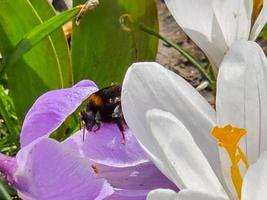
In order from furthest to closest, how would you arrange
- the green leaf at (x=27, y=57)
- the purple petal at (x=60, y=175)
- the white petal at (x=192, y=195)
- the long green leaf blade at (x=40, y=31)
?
1. the green leaf at (x=27, y=57)
2. the long green leaf blade at (x=40, y=31)
3. the purple petal at (x=60, y=175)
4. the white petal at (x=192, y=195)

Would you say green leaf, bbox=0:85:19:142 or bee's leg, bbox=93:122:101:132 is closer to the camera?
bee's leg, bbox=93:122:101:132

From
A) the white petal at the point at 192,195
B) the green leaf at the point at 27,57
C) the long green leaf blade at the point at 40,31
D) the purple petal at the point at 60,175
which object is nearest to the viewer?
the white petal at the point at 192,195

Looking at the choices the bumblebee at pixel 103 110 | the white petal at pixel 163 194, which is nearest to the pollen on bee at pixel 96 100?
the bumblebee at pixel 103 110

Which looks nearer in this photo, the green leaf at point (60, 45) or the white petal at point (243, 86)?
the white petal at point (243, 86)

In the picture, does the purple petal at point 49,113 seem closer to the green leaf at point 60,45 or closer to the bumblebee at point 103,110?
the bumblebee at point 103,110

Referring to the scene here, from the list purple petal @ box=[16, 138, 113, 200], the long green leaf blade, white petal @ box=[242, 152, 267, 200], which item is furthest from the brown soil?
white petal @ box=[242, 152, 267, 200]

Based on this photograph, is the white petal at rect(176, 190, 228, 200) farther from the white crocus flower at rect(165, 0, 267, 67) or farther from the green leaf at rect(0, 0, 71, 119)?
the green leaf at rect(0, 0, 71, 119)

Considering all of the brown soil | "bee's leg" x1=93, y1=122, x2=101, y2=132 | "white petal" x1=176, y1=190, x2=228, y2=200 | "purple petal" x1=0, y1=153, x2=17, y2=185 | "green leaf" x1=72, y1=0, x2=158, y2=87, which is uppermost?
"white petal" x1=176, y1=190, x2=228, y2=200

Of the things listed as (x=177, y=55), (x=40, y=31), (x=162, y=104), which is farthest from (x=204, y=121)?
(x=177, y=55)
